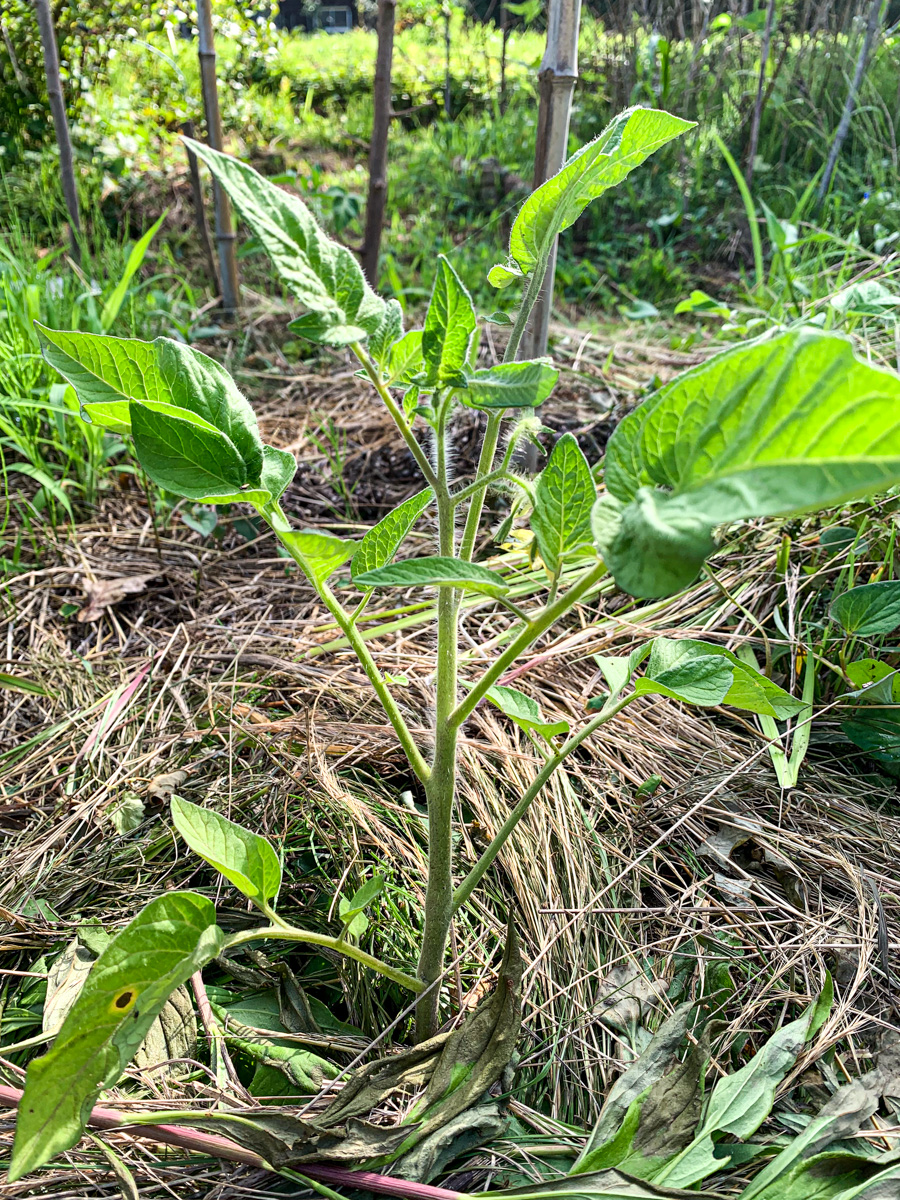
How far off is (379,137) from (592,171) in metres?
2.08

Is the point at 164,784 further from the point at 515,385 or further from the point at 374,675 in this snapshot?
the point at 515,385

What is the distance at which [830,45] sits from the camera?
4.46m

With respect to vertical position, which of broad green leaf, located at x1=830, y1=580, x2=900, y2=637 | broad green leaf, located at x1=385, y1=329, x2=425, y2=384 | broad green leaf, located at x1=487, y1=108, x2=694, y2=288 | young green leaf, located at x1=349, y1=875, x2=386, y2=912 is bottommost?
young green leaf, located at x1=349, y1=875, x2=386, y2=912

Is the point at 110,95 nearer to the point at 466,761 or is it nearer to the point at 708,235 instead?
the point at 708,235

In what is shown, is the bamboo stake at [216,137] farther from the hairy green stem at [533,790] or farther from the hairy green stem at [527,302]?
the hairy green stem at [533,790]

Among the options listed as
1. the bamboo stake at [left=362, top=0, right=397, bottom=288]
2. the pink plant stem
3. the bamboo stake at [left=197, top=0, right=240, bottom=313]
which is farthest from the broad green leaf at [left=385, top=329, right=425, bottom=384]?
the bamboo stake at [left=362, top=0, right=397, bottom=288]

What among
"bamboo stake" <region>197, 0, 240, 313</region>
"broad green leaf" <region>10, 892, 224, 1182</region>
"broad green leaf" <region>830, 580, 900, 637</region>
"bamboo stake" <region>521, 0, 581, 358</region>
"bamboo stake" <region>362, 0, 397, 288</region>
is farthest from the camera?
"bamboo stake" <region>197, 0, 240, 313</region>

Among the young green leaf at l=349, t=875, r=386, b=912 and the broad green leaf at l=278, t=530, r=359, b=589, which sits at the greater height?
the broad green leaf at l=278, t=530, r=359, b=589

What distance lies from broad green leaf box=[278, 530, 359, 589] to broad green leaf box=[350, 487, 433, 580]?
47 millimetres

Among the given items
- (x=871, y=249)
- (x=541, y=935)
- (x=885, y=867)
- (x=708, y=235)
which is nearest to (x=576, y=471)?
(x=541, y=935)

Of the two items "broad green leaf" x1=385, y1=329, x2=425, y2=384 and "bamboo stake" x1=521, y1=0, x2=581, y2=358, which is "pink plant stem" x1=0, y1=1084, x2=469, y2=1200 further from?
"bamboo stake" x1=521, y1=0, x2=581, y2=358

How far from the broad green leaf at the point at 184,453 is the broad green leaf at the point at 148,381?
0.08ft

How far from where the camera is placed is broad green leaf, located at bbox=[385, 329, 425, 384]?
820 millimetres

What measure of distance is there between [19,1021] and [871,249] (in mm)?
3435
